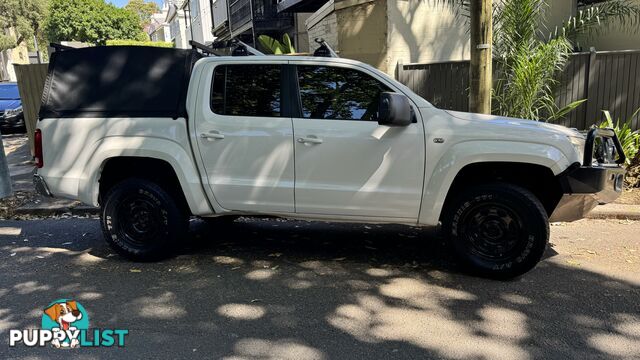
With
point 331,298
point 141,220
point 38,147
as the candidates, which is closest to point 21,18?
point 38,147

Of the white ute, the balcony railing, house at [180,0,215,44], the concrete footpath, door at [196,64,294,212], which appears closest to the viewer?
the white ute

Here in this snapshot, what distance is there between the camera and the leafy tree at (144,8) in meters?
97.4

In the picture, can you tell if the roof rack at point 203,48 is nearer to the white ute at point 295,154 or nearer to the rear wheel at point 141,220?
the white ute at point 295,154

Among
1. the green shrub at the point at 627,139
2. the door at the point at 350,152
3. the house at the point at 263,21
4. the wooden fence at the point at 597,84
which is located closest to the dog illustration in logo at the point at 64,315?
the door at the point at 350,152

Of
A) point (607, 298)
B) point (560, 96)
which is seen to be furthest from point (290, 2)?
point (607, 298)

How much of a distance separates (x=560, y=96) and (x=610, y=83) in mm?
729

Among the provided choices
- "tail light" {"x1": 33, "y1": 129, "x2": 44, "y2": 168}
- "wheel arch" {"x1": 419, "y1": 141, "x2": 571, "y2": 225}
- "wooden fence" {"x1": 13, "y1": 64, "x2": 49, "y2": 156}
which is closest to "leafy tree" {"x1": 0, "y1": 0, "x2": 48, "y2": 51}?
"wooden fence" {"x1": 13, "y1": 64, "x2": 49, "y2": 156}

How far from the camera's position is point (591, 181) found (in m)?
4.05

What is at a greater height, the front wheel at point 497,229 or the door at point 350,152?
the door at point 350,152

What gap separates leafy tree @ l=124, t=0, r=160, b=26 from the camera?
9738 centimetres

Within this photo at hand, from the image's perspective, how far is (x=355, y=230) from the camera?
5.96 meters

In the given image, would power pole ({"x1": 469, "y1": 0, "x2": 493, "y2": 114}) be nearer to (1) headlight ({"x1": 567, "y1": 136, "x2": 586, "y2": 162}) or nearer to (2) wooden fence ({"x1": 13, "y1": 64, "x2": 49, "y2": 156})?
(1) headlight ({"x1": 567, "y1": 136, "x2": 586, "y2": 162})

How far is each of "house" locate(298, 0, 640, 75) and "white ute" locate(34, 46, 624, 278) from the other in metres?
5.20

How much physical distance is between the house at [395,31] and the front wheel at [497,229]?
216 inches
